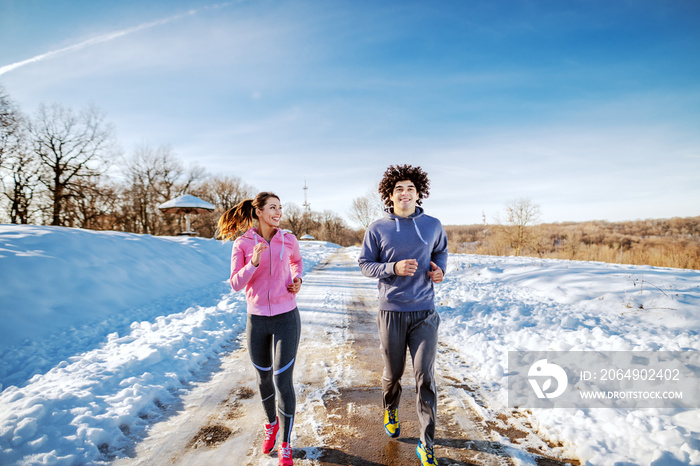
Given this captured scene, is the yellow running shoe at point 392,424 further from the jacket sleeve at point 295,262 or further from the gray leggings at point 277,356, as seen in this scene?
the jacket sleeve at point 295,262

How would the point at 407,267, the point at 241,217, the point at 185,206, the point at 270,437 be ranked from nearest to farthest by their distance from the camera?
1. the point at 407,267
2. the point at 270,437
3. the point at 241,217
4. the point at 185,206

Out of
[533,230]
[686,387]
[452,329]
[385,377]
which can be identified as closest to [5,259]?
[385,377]

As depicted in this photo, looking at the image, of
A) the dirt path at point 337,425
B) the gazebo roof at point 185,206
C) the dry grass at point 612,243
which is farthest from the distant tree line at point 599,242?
the gazebo roof at point 185,206

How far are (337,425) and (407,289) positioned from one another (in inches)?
57.8

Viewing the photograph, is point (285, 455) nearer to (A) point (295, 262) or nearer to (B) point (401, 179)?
(A) point (295, 262)

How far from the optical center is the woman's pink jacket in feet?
8.28

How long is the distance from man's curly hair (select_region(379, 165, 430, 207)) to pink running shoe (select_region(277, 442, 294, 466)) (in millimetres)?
2243

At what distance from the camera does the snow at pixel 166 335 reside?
2592 millimetres

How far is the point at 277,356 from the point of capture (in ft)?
8.19

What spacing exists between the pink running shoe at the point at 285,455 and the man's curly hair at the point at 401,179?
224 centimetres

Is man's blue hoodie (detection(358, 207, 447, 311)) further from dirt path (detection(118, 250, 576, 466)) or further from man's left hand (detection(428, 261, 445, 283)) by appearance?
dirt path (detection(118, 250, 576, 466))

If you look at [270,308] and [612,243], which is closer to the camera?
[270,308]

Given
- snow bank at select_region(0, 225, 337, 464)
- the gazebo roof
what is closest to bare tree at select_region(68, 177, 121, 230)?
the gazebo roof

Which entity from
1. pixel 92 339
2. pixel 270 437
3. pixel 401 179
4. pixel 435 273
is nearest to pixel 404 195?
pixel 401 179
